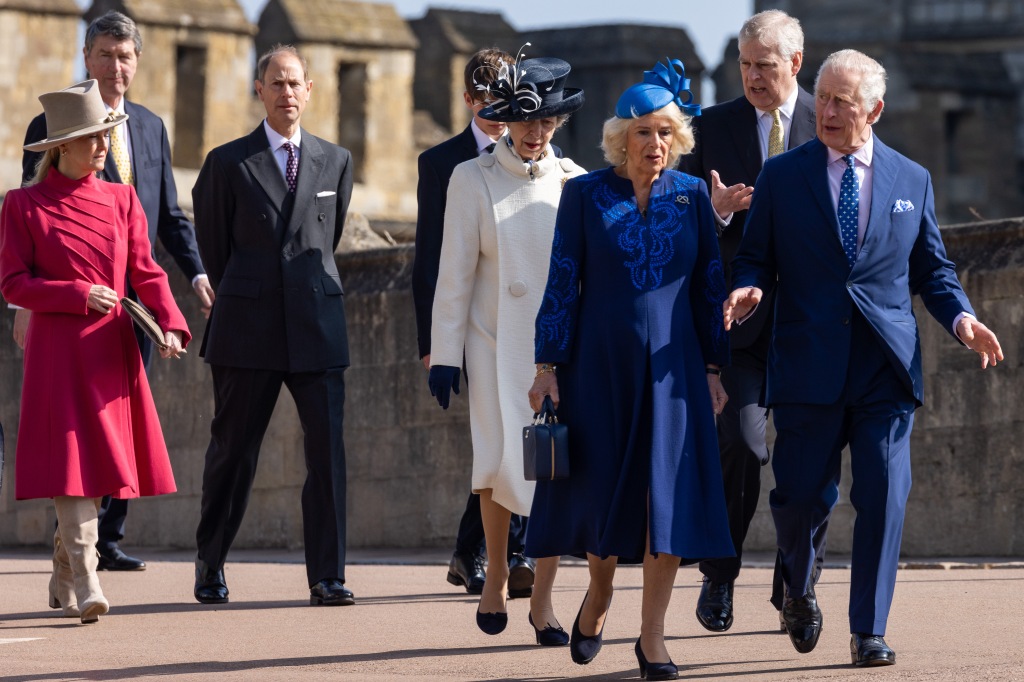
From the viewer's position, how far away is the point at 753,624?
820 cm

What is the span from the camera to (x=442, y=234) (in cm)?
877

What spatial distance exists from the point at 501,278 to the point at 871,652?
1.97m

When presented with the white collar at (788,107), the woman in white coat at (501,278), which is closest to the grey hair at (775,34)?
the white collar at (788,107)

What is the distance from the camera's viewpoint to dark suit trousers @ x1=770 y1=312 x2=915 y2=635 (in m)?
7.16

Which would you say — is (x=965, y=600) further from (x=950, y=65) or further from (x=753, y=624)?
(x=950, y=65)

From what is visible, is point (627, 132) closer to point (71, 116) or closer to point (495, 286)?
point (495, 286)

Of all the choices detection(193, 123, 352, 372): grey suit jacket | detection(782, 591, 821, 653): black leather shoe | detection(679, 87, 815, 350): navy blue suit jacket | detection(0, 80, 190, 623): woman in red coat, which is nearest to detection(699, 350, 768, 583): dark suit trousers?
detection(679, 87, 815, 350): navy blue suit jacket

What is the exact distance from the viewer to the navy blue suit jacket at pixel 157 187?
9844mm

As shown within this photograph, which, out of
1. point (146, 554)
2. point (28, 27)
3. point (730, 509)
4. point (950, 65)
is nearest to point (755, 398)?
point (730, 509)

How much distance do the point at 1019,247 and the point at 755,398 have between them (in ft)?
8.35

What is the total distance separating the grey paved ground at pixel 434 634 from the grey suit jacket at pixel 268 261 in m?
0.97

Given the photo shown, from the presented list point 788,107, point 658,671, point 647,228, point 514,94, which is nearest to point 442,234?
point 514,94

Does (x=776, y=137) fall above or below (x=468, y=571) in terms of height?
above

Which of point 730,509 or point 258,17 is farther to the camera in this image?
point 258,17
